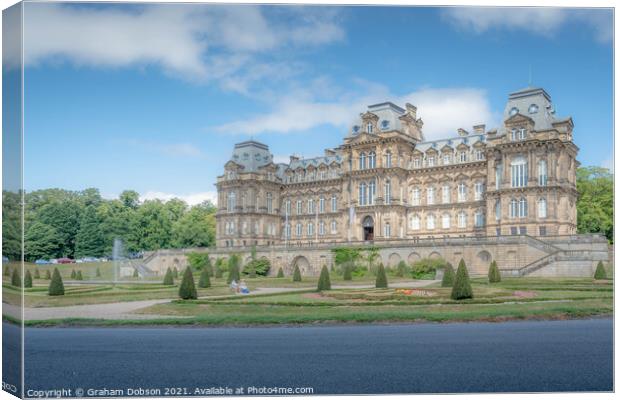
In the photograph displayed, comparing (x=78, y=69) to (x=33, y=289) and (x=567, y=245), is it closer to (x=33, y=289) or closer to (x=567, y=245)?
(x=33, y=289)

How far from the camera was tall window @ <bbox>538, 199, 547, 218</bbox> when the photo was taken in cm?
4991

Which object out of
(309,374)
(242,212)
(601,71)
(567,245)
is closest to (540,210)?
(567,245)

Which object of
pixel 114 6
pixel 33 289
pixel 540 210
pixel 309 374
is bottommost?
pixel 309 374

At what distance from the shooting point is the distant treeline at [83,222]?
18.1 m

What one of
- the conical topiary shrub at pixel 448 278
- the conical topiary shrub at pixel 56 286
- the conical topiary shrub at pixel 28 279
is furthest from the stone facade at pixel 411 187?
the conical topiary shrub at pixel 28 279

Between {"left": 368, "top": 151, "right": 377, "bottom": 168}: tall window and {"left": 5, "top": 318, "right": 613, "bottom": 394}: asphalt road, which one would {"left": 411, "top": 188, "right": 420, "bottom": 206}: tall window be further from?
{"left": 5, "top": 318, "right": 613, "bottom": 394}: asphalt road

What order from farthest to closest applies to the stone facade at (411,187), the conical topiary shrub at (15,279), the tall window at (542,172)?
the tall window at (542,172) < the stone facade at (411,187) < the conical topiary shrub at (15,279)

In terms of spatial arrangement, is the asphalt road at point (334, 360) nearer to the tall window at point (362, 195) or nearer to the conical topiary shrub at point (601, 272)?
the conical topiary shrub at point (601, 272)

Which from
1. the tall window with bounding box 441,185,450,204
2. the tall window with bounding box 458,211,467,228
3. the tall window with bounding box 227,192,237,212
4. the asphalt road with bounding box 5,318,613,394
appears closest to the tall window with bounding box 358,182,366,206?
the tall window with bounding box 441,185,450,204

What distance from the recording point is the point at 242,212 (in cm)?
5072

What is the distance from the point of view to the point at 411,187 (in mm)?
61656

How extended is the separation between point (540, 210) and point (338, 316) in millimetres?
32815

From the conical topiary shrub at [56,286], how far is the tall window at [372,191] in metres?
39.0

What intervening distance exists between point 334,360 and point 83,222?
40.6 feet
